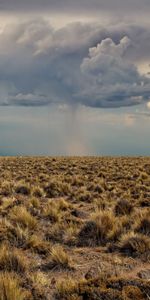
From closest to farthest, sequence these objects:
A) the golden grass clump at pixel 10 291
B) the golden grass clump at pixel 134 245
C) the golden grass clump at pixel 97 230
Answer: the golden grass clump at pixel 10 291, the golden grass clump at pixel 134 245, the golden grass clump at pixel 97 230

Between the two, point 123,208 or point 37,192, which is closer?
point 123,208

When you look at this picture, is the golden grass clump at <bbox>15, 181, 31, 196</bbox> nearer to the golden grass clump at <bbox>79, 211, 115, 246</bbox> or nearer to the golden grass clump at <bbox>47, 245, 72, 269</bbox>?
the golden grass clump at <bbox>79, 211, 115, 246</bbox>

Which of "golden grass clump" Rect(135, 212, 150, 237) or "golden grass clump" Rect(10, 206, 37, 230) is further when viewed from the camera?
"golden grass clump" Rect(10, 206, 37, 230)

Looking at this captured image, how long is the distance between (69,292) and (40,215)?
786cm

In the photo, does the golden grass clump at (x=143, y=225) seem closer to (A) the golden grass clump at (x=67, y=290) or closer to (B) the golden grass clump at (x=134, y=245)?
(B) the golden grass clump at (x=134, y=245)

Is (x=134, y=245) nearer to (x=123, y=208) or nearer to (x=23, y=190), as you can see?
(x=123, y=208)

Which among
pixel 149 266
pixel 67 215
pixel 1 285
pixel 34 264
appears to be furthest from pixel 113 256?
pixel 67 215

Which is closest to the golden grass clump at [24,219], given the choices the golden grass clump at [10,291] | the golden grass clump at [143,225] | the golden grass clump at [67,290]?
the golden grass clump at [143,225]

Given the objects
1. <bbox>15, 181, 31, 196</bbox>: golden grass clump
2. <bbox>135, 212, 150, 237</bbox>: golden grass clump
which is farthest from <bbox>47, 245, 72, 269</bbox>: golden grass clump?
<bbox>15, 181, 31, 196</bbox>: golden grass clump

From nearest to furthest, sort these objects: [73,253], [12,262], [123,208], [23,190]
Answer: [12,262], [73,253], [123,208], [23,190]

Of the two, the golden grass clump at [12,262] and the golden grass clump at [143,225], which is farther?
the golden grass clump at [143,225]

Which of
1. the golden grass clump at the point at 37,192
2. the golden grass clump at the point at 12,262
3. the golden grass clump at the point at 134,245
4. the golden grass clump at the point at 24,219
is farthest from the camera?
the golden grass clump at the point at 37,192

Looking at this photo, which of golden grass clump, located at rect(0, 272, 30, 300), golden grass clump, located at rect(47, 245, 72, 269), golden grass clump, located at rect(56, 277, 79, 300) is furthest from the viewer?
golden grass clump, located at rect(47, 245, 72, 269)

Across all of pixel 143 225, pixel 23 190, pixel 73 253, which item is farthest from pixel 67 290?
pixel 23 190
